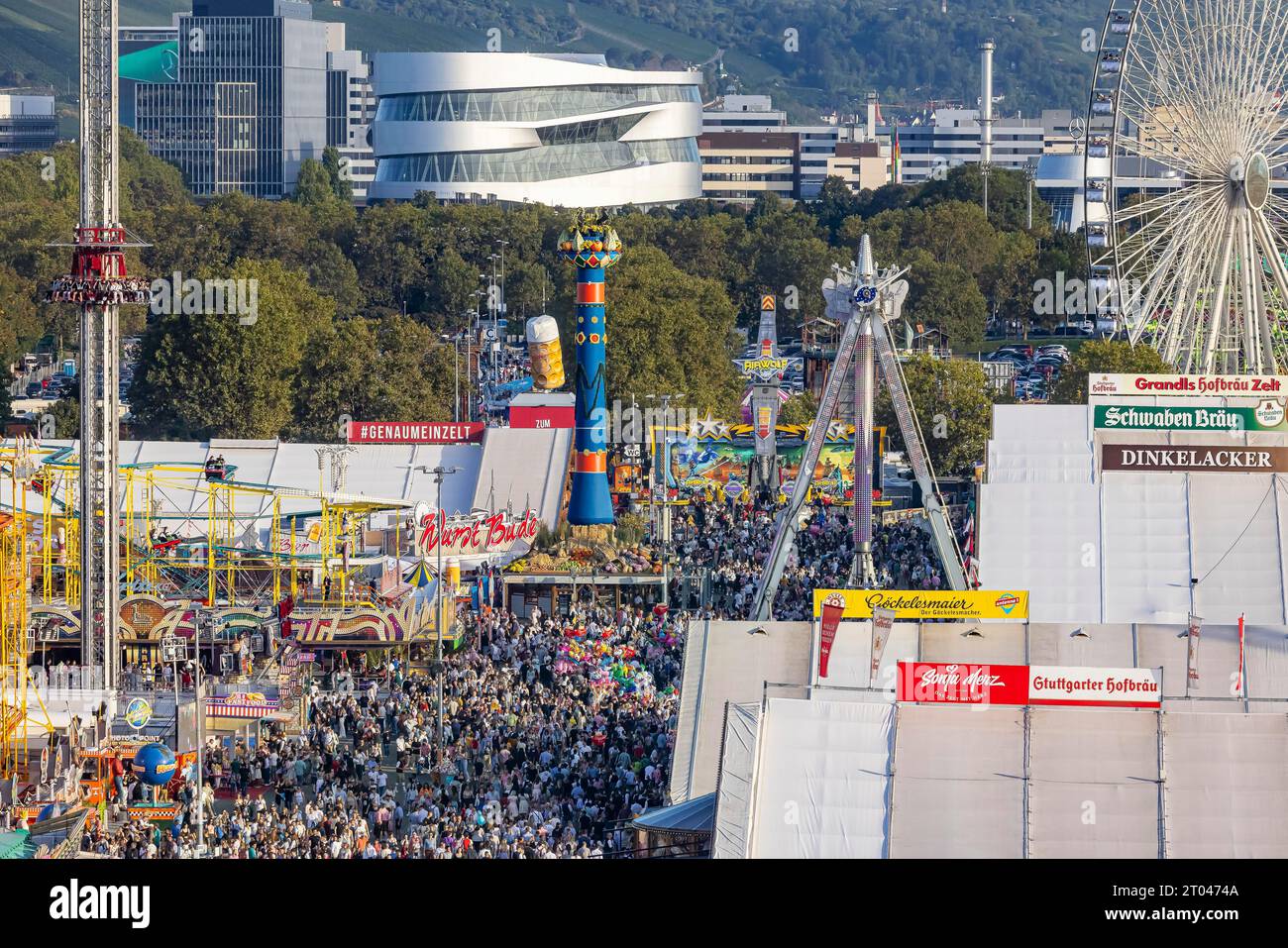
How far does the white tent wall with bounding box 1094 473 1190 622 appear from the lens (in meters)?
45.4

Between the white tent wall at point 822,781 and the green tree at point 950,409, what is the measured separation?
53128 mm

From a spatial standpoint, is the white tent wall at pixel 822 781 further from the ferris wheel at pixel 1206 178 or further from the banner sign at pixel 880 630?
the ferris wheel at pixel 1206 178

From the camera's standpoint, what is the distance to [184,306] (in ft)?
316

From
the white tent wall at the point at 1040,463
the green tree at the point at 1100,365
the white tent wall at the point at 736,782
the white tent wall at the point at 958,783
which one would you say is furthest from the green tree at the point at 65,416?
the white tent wall at the point at 958,783

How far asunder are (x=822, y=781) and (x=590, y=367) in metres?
41.6

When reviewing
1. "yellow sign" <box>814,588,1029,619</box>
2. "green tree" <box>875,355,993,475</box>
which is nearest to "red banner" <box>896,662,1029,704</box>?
"yellow sign" <box>814,588,1029,619</box>

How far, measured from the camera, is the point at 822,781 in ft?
80.3

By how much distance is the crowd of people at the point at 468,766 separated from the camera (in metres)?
31.9

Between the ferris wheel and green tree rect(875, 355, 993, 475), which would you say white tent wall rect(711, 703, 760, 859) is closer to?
the ferris wheel

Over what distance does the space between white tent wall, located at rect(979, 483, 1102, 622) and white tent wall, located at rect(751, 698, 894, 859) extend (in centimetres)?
1984

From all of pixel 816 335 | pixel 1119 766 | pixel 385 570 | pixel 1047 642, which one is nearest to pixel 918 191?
pixel 816 335
